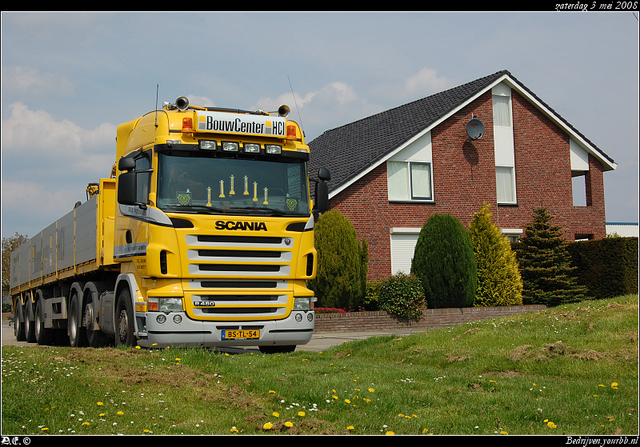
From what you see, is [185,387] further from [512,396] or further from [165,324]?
[512,396]


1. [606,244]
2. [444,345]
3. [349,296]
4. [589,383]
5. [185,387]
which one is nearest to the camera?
[185,387]

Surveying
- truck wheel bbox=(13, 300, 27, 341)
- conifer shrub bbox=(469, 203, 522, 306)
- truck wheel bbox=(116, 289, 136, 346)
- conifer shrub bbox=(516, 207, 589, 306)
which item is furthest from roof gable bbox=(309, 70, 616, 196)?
truck wheel bbox=(116, 289, 136, 346)

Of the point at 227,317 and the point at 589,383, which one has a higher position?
the point at 227,317

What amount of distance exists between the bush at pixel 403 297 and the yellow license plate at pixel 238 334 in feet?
32.5

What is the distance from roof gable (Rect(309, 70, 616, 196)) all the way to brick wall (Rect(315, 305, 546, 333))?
5.21 m

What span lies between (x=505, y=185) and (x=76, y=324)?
17.9 m

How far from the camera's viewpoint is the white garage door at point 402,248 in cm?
2397

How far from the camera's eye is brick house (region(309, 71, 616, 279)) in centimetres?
2383

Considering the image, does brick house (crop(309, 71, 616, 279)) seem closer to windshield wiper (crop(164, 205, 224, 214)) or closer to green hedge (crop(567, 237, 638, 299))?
green hedge (crop(567, 237, 638, 299))

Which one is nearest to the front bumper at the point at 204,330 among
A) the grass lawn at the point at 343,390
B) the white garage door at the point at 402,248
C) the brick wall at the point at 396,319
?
the grass lawn at the point at 343,390

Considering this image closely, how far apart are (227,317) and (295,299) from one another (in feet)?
3.79

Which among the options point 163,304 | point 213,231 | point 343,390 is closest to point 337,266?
point 213,231

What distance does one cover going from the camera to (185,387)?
732cm

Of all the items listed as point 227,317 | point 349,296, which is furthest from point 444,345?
point 349,296
